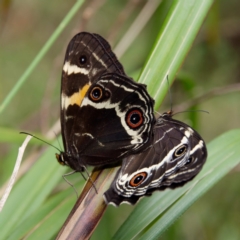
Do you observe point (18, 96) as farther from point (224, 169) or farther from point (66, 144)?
point (224, 169)

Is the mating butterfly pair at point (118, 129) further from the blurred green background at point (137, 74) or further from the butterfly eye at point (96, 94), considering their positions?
the blurred green background at point (137, 74)

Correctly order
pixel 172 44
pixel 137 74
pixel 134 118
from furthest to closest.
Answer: pixel 137 74, pixel 134 118, pixel 172 44

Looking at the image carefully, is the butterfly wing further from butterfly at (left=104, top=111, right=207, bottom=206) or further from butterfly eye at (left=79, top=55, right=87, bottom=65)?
butterfly at (left=104, top=111, right=207, bottom=206)

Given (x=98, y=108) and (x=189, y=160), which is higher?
(x=98, y=108)

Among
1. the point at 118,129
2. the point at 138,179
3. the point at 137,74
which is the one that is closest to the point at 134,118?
the point at 118,129

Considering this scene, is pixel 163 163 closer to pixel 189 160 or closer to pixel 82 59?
pixel 189 160

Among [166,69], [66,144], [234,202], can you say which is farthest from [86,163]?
[234,202]

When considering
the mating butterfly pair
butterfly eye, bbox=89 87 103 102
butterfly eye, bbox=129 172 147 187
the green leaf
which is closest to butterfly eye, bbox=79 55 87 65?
the mating butterfly pair

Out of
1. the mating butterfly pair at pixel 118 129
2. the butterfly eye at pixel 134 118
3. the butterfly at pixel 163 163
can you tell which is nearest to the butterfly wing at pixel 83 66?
the mating butterfly pair at pixel 118 129
